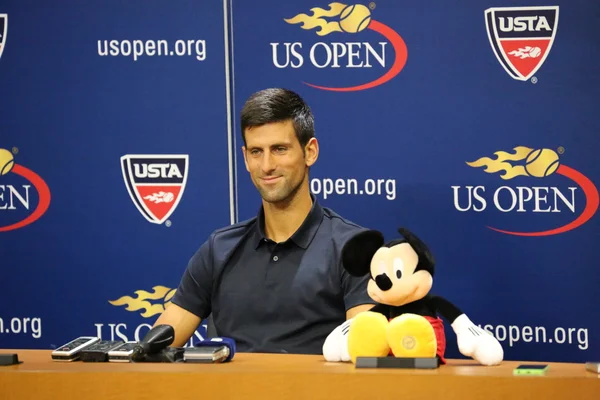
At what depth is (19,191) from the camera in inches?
127

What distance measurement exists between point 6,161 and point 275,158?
117cm

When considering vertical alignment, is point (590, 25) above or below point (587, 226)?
above

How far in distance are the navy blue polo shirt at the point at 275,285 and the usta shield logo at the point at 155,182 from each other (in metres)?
0.48

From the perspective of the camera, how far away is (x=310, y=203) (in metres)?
2.70

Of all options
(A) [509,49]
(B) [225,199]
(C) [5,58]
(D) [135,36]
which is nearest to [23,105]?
(C) [5,58]

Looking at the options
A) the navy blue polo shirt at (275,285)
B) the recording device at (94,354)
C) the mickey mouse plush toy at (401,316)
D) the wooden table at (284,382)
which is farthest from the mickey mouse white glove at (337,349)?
the navy blue polo shirt at (275,285)

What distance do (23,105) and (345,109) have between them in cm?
117

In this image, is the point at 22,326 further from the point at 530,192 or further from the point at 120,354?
the point at 530,192

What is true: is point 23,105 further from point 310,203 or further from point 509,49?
point 509,49

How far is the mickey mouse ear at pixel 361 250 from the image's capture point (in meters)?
2.03

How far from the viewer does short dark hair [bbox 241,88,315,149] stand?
2.58 meters

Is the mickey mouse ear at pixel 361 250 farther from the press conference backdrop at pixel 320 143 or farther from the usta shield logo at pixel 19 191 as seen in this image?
the usta shield logo at pixel 19 191

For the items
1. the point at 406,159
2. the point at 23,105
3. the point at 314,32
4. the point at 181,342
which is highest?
the point at 314,32

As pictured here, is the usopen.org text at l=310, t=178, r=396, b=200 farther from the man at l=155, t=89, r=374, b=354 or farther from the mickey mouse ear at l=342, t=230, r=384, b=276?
the mickey mouse ear at l=342, t=230, r=384, b=276
